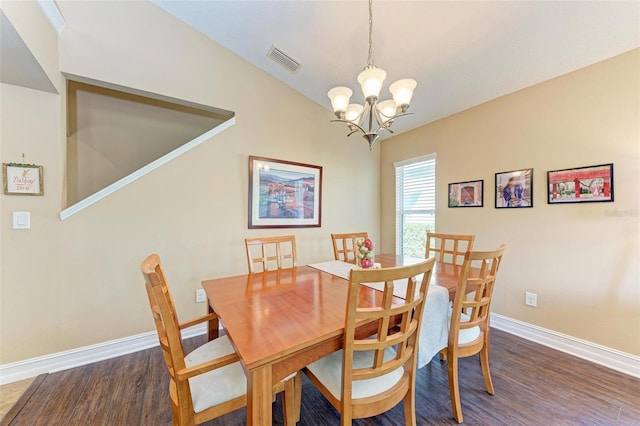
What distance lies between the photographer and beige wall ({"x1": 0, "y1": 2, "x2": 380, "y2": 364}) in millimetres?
1876

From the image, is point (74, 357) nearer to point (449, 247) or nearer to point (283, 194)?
point (283, 194)

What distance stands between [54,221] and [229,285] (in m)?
1.63

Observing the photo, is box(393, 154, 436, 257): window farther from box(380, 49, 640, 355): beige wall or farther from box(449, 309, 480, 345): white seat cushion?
box(449, 309, 480, 345): white seat cushion

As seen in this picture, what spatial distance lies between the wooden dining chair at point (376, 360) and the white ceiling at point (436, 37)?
2.08 m

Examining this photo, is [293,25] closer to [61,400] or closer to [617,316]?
[61,400]

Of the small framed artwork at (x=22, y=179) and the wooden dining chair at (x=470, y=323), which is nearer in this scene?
the wooden dining chair at (x=470, y=323)

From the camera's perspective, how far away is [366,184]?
158 inches

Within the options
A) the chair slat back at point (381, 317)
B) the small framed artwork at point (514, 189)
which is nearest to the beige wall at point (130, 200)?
the chair slat back at point (381, 317)

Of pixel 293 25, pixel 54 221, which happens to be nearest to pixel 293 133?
pixel 293 25

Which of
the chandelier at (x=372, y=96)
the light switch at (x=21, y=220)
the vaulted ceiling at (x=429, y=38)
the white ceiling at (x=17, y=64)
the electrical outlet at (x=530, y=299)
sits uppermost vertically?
the vaulted ceiling at (x=429, y=38)

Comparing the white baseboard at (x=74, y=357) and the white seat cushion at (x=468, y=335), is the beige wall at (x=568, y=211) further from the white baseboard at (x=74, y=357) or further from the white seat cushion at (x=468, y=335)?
the white baseboard at (x=74, y=357)

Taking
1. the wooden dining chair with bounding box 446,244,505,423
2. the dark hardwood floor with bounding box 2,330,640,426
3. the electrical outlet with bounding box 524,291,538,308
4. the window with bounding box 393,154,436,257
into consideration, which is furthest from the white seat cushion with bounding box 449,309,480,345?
the window with bounding box 393,154,436,257

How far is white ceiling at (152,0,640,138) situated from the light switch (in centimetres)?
224

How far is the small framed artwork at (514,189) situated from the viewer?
2477mm
